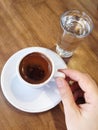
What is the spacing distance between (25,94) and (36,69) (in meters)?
0.07

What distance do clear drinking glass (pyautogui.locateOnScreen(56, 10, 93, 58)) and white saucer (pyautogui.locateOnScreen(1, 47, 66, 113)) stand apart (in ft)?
0.22

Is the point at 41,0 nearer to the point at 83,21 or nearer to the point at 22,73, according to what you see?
the point at 83,21

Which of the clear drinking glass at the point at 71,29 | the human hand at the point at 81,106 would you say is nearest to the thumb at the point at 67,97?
the human hand at the point at 81,106

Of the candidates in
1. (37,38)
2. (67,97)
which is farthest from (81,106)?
(37,38)

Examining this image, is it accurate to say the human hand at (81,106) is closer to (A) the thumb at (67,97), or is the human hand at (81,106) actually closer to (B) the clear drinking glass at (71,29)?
A: (A) the thumb at (67,97)

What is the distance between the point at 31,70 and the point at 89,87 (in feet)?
0.49

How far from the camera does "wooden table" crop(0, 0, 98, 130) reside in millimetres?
662

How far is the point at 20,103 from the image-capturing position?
66cm

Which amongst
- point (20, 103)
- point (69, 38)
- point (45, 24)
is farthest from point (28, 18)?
point (20, 103)

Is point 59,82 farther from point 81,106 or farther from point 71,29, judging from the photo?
point 71,29

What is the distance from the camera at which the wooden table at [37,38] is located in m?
0.66

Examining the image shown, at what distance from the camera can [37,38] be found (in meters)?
0.77

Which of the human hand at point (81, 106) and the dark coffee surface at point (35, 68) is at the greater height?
the dark coffee surface at point (35, 68)

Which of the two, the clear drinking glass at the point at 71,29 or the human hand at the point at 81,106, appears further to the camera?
the clear drinking glass at the point at 71,29
